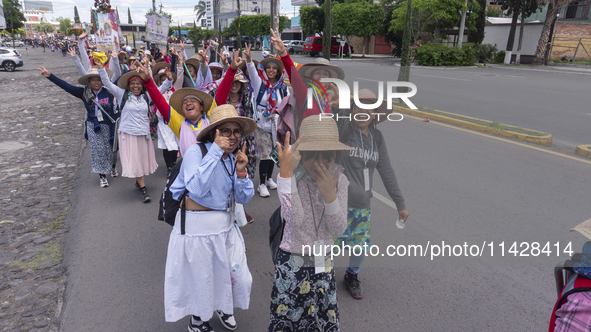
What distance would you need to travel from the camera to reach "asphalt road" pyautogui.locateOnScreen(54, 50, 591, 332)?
216 centimetres

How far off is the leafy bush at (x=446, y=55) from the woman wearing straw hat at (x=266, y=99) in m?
21.4

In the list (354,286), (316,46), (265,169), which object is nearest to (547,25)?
(316,46)

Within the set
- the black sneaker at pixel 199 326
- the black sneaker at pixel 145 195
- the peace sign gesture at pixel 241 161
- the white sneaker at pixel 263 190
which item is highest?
the peace sign gesture at pixel 241 161

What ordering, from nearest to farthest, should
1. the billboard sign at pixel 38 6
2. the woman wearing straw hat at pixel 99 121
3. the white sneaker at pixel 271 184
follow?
the woman wearing straw hat at pixel 99 121
the white sneaker at pixel 271 184
the billboard sign at pixel 38 6

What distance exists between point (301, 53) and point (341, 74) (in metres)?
42.1

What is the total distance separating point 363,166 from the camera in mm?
2311

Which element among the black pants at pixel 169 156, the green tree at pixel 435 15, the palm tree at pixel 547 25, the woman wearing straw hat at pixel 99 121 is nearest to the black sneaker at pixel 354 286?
the black pants at pixel 169 156

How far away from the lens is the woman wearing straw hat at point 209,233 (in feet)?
8.45

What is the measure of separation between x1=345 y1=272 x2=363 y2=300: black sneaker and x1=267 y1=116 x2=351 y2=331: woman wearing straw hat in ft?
2.70

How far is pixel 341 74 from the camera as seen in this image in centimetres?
223

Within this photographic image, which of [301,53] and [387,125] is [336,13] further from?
[387,125]

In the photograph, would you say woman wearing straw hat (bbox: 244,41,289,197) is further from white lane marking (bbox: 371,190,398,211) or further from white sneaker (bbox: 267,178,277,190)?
white lane marking (bbox: 371,190,398,211)
